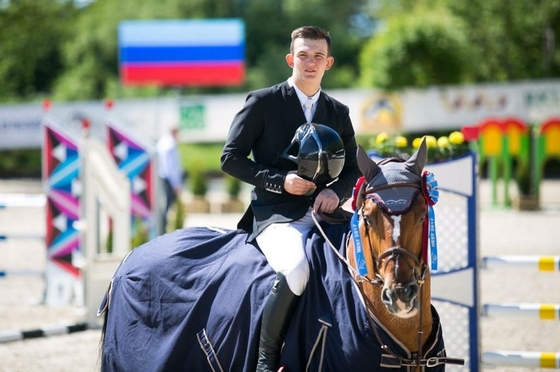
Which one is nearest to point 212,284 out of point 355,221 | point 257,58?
point 355,221

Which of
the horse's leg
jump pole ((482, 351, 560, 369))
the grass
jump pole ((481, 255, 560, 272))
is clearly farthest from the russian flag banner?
the horse's leg

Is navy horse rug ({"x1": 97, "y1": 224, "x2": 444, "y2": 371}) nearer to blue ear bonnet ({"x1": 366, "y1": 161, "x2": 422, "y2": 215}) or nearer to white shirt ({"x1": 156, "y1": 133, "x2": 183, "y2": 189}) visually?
blue ear bonnet ({"x1": 366, "y1": 161, "x2": 422, "y2": 215})

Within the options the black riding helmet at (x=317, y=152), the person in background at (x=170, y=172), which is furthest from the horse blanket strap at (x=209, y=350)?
the person in background at (x=170, y=172)

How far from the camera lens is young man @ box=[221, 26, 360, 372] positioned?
4.15m

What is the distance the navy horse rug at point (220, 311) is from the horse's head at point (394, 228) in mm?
315

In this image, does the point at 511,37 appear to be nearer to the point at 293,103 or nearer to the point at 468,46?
the point at 468,46

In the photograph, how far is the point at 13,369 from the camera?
6.73 meters

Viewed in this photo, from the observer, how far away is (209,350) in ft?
13.8

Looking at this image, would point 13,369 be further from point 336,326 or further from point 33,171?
point 33,171

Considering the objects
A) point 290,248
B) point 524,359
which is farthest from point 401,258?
point 524,359

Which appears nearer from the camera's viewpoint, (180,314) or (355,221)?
(355,221)

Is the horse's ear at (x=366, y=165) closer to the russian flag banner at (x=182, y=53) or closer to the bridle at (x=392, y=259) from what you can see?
the bridle at (x=392, y=259)

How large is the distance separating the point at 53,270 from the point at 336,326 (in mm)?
6520

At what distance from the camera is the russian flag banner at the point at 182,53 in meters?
25.9
